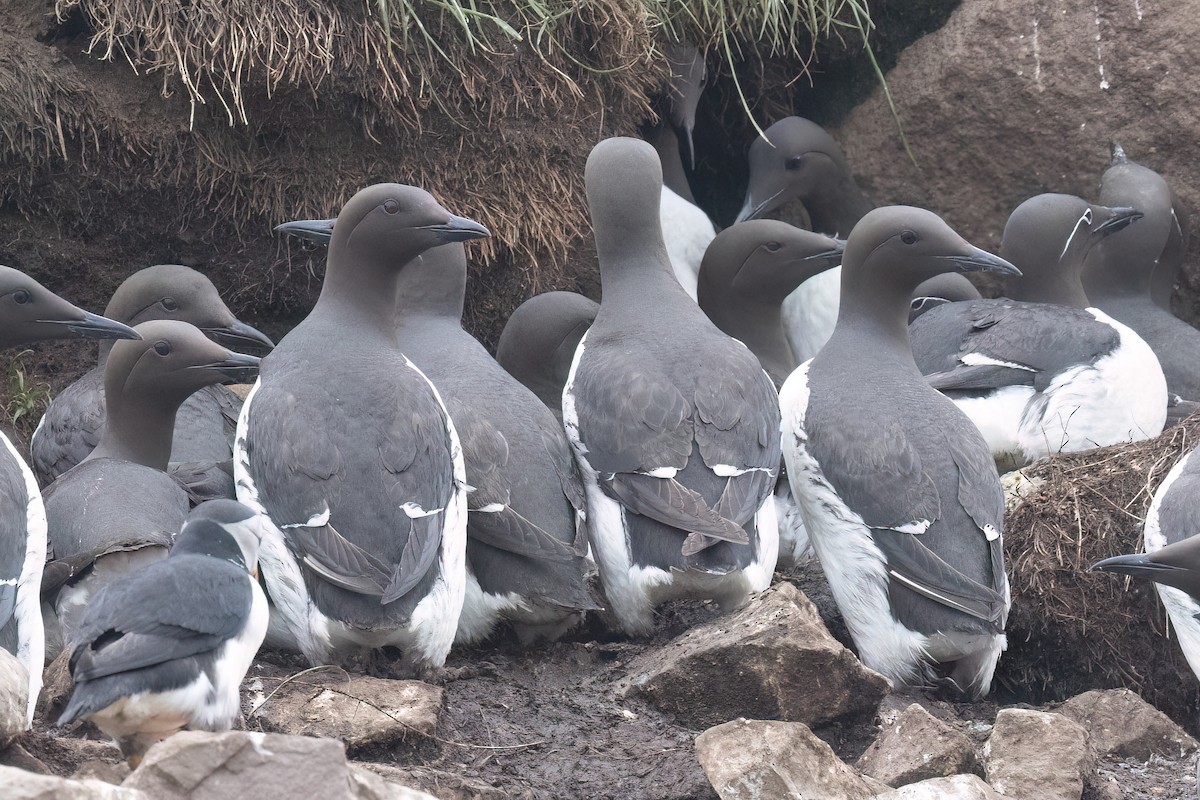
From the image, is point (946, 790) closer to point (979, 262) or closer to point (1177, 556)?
point (1177, 556)

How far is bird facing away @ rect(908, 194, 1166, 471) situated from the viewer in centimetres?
716

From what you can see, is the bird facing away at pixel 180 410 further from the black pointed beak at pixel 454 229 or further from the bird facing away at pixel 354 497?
the black pointed beak at pixel 454 229

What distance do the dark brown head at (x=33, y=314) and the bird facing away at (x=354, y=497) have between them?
857mm

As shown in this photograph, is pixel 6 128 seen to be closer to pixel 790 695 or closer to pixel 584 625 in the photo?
pixel 584 625

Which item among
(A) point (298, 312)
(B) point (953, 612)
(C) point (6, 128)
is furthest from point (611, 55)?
(B) point (953, 612)

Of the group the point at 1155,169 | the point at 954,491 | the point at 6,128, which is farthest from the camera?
the point at 1155,169

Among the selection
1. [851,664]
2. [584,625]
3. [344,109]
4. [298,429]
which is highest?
[344,109]

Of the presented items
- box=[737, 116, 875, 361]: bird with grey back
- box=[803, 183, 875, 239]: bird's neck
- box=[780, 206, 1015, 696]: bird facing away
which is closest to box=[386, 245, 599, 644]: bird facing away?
box=[780, 206, 1015, 696]: bird facing away

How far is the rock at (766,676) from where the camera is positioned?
4.86 m

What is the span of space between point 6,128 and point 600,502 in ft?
10.8

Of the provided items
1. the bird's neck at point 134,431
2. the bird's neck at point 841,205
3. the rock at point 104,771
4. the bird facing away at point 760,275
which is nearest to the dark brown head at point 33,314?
the bird's neck at point 134,431

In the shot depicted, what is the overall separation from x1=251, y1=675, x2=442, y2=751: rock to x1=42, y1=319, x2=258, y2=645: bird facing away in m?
0.85

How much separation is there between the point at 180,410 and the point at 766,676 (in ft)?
10.4

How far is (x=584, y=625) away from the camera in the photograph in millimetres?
5910
